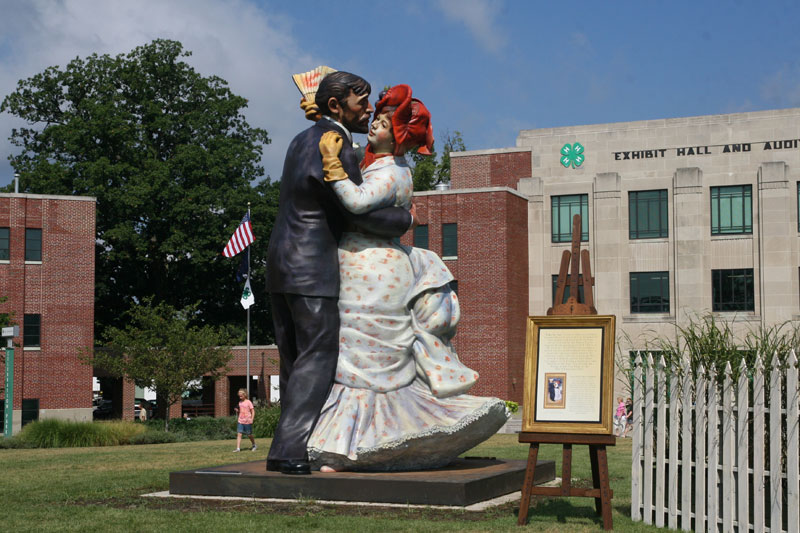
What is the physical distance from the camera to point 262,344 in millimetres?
53875

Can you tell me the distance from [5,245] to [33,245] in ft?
3.55

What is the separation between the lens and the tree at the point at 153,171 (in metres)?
48.7

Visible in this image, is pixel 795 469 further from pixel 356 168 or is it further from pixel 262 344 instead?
pixel 262 344

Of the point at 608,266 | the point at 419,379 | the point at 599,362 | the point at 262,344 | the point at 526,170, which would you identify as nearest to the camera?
the point at 599,362

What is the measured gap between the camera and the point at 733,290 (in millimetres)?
42562

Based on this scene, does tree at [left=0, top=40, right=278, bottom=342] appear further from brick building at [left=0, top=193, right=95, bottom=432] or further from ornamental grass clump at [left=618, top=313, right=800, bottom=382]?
ornamental grass clump at [left=618, top=313, right=800, bottom=382]

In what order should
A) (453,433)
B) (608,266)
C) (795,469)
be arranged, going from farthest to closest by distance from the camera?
1. (608,266)
2. (453,433)
3. (795,469)

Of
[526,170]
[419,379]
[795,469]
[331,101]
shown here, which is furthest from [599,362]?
[526,170]

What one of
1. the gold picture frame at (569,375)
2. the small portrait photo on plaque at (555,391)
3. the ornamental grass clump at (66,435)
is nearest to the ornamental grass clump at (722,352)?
the gold picture frame at (569,375)

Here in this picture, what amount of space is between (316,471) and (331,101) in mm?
4214

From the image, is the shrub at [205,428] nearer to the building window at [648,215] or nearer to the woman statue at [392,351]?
the building window at [648,215]

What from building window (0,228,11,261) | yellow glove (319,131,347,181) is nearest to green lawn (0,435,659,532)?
yellow glove (319,131,347,181)

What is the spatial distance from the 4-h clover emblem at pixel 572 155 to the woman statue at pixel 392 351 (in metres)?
34.6

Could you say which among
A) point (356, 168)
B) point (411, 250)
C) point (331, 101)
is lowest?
A: point (411, 250)
